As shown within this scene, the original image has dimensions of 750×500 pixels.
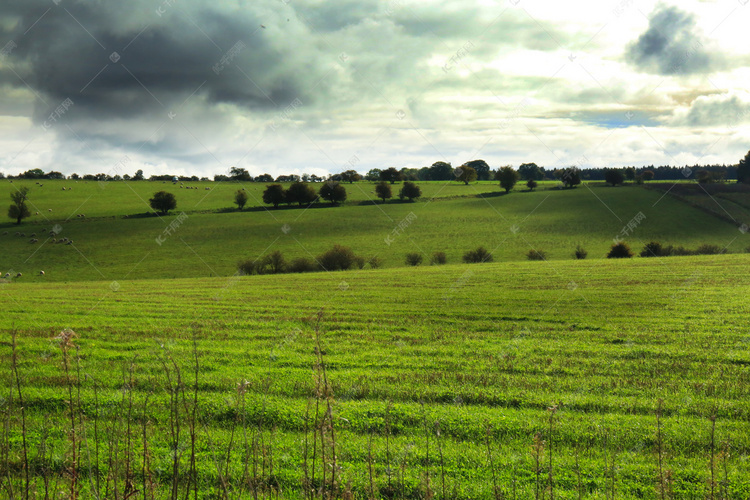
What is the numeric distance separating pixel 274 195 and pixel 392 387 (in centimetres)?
8944

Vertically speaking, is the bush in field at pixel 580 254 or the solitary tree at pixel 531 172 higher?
the solitary tree at pixel 531 172

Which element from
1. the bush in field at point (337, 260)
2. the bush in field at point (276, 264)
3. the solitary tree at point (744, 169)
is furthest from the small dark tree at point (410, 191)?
the solitary tree at point (744, 169)

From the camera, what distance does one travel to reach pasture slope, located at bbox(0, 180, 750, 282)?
60156 millimetres

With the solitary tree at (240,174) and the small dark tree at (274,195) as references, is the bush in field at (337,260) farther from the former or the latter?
the solitary tree at (240,174)

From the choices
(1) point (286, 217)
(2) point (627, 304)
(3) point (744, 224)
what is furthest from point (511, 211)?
(2) point (627, 304)

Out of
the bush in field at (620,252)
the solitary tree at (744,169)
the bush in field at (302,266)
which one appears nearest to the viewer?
the bush in field at (302,266)

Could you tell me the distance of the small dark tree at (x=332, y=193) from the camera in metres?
100

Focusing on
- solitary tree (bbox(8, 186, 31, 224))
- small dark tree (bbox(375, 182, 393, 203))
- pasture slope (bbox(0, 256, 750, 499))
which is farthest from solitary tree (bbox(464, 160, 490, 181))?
pasture slope (bbox(0, 256, 750, 499))

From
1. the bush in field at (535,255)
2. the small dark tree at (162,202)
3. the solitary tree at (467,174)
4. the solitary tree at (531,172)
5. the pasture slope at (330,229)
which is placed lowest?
the bush in field at (535,255)

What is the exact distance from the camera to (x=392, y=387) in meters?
11.0

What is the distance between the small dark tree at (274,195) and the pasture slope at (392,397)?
235 ft

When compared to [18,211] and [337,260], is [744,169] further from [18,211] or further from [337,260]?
[18,211]

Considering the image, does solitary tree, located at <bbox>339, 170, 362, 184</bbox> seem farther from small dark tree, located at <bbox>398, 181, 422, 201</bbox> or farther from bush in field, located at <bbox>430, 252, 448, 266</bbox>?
bush in field, located at <bbox>430, 252, 448, 266</bbox>

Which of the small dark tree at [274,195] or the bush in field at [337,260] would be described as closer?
the bush in field at [337,260]
